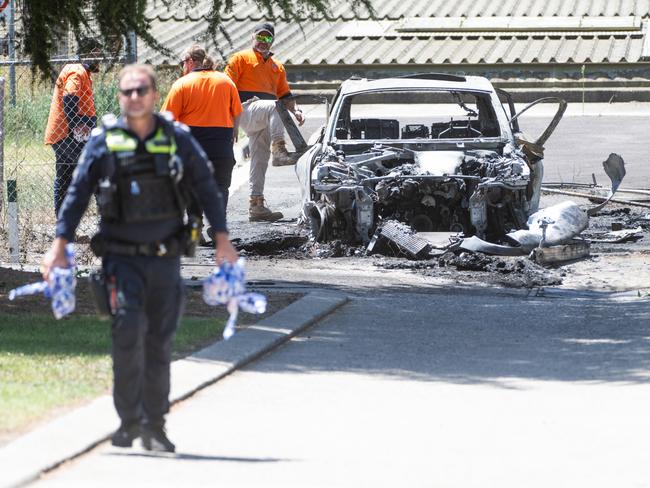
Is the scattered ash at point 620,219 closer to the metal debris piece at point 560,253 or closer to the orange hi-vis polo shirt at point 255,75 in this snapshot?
the metal debris piece at point 560,253

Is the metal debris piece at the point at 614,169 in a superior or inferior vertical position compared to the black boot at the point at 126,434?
superior

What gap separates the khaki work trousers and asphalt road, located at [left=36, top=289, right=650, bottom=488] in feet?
17.7

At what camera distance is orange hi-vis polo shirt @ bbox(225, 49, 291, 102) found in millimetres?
15969

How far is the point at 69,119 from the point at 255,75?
2.65m

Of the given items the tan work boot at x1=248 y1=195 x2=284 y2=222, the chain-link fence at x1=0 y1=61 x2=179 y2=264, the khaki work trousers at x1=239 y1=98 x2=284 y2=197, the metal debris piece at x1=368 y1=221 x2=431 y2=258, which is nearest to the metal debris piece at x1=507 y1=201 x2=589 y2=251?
the metal debris piece at x1=368 y1=221 x2=431 y2=258

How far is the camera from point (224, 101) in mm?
13203

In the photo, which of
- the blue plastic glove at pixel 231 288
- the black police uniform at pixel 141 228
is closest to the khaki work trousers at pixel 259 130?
the blue plastic glove at pixel 231 288

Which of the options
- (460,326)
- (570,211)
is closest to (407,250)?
(570,211)

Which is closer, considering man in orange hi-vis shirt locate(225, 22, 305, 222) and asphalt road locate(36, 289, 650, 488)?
asphalt road locate(36, 289, 650, 488)

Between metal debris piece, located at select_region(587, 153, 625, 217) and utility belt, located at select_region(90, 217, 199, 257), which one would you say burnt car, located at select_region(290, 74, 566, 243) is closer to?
metal debris piece, located at select_region(587, 153, 625, 217)

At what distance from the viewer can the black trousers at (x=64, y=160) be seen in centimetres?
1405

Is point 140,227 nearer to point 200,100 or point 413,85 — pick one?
point 200,100

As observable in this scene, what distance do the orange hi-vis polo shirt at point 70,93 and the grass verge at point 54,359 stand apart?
4140mm

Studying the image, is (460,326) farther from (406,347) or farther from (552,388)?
(552,388)
